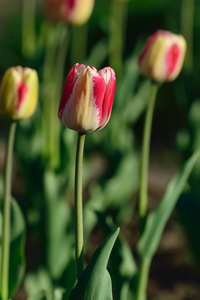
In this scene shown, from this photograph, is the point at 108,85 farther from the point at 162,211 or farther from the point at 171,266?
the point at 171,266

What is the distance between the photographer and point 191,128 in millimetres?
1797

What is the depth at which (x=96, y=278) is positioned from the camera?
84 centimetres

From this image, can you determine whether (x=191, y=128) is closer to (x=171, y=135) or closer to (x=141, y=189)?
(x=141, y=189)

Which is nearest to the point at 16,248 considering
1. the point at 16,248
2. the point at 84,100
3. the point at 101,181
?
the point at 16,248

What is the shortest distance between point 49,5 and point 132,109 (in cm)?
61

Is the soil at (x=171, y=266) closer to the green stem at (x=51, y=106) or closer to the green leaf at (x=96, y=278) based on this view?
the green stem at (x=51, y=106)

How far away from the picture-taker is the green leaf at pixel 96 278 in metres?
0.82

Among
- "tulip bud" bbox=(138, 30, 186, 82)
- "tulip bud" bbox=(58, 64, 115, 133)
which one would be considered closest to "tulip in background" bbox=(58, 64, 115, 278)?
"tulip bud" bbox=(58, 64, 115, 133)

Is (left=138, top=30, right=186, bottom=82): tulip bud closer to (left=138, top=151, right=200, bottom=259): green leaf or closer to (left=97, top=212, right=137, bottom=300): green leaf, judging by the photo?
(left=138, top=151, right=200, bottom=259): green leaf

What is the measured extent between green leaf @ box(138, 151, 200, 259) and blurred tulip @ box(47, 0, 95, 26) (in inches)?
25.5

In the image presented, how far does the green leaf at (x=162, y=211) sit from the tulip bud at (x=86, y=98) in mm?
345

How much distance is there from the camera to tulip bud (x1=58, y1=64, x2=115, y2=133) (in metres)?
0.80

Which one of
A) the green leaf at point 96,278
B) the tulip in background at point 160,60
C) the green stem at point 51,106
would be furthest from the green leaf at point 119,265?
the green stem at point 51,106

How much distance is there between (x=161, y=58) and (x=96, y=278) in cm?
45
